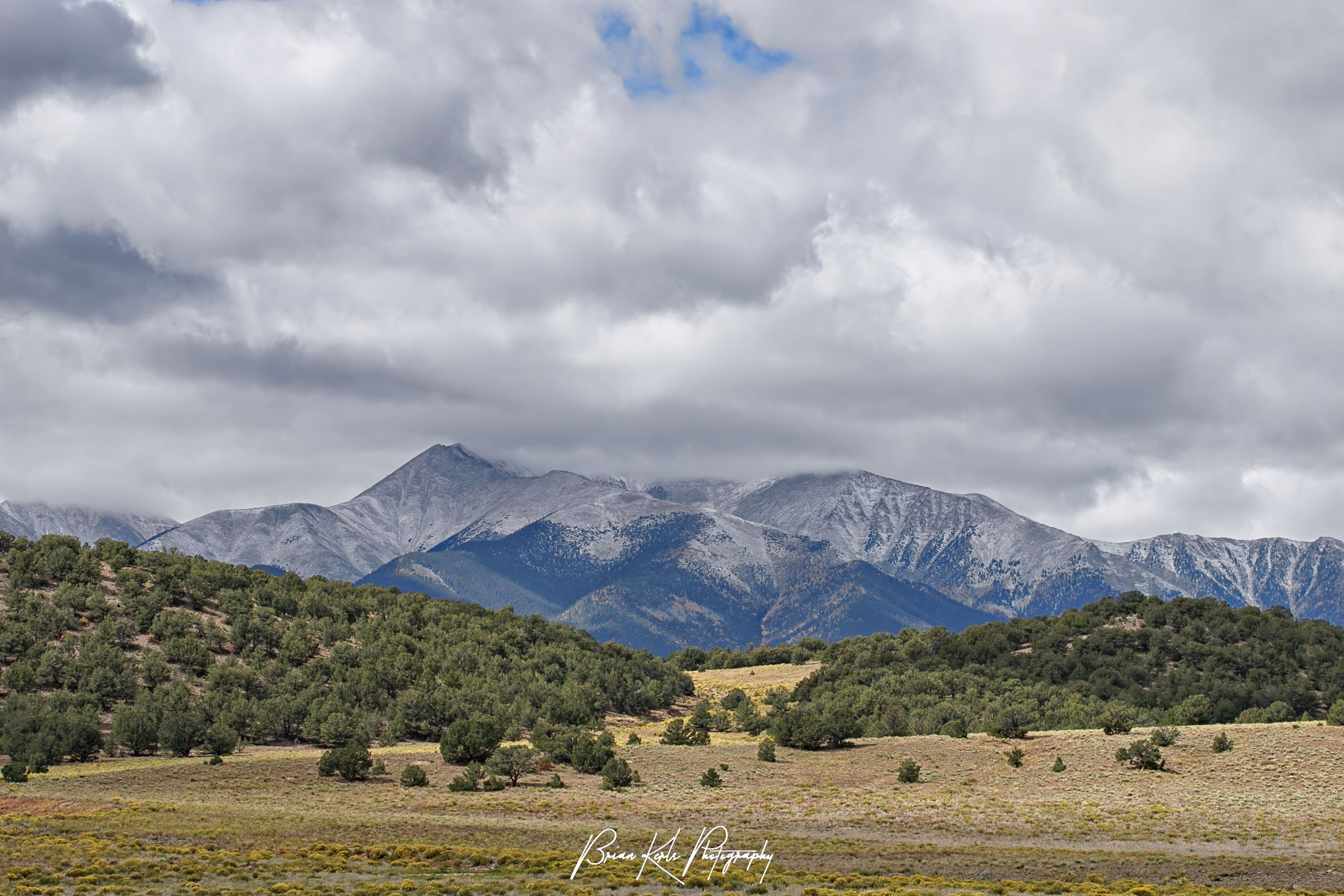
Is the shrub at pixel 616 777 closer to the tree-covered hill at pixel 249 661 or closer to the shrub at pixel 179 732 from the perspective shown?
the tree-covered hill at pixel 249 661

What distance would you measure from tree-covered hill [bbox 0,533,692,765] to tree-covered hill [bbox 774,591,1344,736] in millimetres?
32442

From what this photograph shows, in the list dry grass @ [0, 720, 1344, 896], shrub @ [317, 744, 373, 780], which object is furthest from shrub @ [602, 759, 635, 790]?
shrub @ [317, 744, 373, 780]

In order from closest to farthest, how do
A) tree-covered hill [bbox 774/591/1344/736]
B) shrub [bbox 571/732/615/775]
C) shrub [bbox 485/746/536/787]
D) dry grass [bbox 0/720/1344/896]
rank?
dry grass [bbox 0/720/1344/896], shrub [bbox 485/746/536/787], shrub [bbox 571/732/615/775], tree-covered hill [bbox 774/591/1344/736]

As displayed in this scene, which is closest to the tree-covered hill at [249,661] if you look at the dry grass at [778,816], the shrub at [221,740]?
the shrub at [221,740]

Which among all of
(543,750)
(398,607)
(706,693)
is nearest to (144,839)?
(543,750)

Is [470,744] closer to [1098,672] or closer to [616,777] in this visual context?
[616,777]

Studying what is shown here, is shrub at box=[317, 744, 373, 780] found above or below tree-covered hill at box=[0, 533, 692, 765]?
below

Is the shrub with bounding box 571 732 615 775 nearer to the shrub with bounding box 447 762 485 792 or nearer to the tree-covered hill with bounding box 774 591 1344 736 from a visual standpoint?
the shrub with bounding box 447 762 485 792

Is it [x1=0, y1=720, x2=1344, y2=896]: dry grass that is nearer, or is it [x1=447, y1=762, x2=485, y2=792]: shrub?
[x1=0, y1=720, x2=1344, y2=896]: dry grass

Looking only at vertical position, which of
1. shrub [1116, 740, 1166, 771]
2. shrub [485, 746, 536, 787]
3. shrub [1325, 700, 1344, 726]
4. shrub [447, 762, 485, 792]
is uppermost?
shrub [1325, 700, 1344, 726]

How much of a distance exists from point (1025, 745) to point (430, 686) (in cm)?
6694

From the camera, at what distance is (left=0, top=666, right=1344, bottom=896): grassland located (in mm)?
43375

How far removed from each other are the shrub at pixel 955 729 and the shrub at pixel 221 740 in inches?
2459

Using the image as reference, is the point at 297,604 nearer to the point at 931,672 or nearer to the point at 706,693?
the point at 706,693
